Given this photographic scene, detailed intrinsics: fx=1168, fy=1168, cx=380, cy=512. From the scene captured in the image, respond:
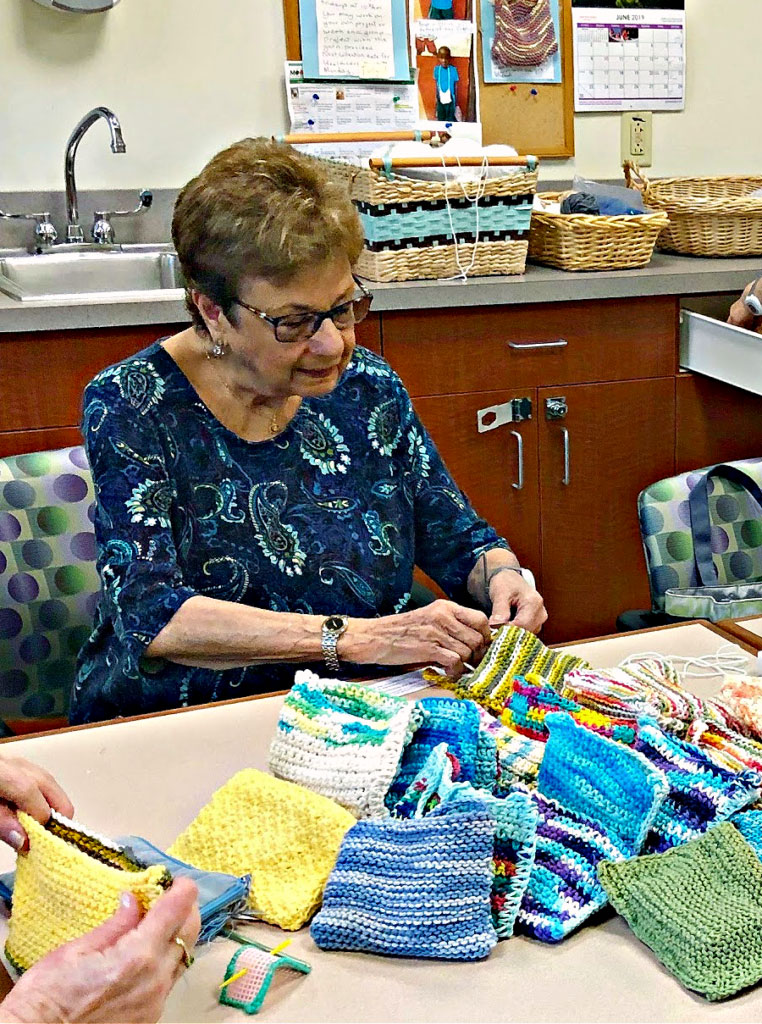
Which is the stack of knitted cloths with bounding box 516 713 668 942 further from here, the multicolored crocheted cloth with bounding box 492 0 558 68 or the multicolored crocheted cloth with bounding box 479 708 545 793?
the multicolored crocheted cloth with bounding box 492 0 558 68

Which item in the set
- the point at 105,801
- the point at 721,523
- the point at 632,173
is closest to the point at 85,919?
the point at 105,801

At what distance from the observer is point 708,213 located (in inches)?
111

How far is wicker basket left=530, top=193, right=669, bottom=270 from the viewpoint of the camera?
2.68 meters

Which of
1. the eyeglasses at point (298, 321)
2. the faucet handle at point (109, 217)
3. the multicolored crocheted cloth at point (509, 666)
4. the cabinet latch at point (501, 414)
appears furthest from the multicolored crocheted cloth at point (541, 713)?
the faucet handle at point (109, 217)

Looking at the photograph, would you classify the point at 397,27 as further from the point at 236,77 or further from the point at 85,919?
the point at 85,919

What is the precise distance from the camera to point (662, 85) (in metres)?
3.36

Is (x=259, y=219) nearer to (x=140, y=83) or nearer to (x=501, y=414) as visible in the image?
(x=501, y=414)

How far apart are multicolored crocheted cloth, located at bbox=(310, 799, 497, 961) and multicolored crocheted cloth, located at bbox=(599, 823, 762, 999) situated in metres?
0.10

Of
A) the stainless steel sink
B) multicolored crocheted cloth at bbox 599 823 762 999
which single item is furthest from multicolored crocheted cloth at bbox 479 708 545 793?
the stainless steel sink

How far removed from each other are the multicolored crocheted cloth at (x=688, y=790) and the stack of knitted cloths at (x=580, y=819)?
0.03 metres

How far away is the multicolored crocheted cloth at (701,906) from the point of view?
83 cm

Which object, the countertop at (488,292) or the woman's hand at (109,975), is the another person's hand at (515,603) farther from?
the countertop at (488,292)

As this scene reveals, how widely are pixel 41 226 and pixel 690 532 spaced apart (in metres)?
1.84

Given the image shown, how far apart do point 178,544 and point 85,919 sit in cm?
69
